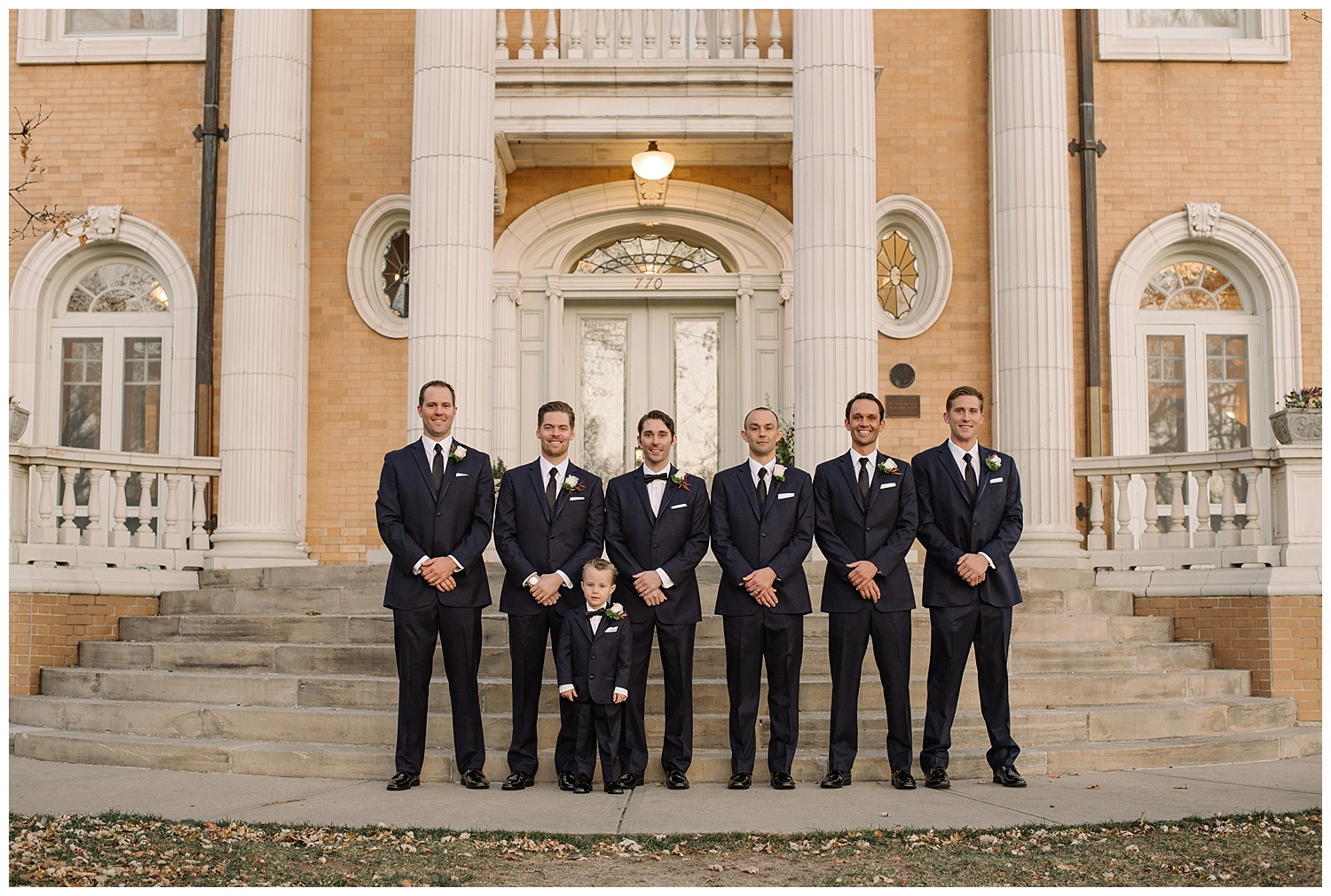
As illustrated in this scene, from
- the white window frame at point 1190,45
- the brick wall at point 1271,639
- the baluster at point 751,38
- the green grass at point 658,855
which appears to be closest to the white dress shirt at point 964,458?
the green grass at point 658,855

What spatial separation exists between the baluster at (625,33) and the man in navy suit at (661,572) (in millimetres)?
7053

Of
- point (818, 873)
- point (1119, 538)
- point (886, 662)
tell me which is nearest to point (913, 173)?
point (1119, 538)

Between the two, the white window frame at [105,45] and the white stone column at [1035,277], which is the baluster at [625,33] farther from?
the white window frame at [105,45]

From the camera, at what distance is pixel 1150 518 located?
1294cm

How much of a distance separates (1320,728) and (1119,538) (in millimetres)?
2931

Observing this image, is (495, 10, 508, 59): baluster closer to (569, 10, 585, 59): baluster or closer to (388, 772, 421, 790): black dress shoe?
(569, 10, 585, 59): baluster

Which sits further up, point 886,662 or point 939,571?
point 939,571

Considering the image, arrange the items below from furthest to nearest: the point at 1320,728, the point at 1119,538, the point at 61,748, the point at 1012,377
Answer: the point at 1012,377
the point at 1119,538
the point at 1320,728
the point at 61,748

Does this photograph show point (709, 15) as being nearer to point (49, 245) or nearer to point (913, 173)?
point (913, 173)

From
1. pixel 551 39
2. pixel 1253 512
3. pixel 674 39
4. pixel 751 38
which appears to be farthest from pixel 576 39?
pixel 1253 512

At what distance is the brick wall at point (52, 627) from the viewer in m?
10.3

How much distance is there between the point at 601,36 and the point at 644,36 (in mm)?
466

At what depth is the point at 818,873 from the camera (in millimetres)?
5402

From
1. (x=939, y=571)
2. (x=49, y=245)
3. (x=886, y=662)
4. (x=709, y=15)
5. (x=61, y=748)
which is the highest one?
(x=709, y=15)
